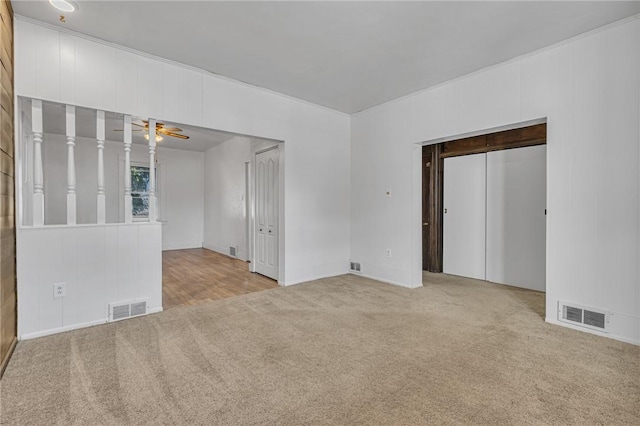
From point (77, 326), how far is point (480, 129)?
4.82m

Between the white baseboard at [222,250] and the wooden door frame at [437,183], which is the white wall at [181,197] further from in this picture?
the wooden door frame at [437,183]

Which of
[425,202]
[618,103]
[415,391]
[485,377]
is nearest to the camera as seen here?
[415,391]

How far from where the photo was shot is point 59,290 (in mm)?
2922

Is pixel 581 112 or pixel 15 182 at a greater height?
pixel 581 112

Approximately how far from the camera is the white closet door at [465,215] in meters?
4.98

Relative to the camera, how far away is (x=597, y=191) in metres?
2.91

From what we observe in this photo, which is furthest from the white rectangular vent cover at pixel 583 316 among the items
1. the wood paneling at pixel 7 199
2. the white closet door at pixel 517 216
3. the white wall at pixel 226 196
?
the white wall at pixel 226 196

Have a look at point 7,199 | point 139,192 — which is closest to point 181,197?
point 139,192

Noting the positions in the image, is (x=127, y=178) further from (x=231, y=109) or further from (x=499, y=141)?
(x=499, y=141)

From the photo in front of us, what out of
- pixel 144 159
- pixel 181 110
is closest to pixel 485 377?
pixel 181 110

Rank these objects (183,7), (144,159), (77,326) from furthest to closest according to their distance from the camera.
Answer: (144,159)
(77,326)
(183,7)

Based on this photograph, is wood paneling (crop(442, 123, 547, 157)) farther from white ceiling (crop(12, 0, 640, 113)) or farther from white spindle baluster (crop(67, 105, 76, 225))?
white spindle baluster (crop(67, 105, 76, 225))

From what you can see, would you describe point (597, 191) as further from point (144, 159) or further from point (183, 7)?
point (144, 159)

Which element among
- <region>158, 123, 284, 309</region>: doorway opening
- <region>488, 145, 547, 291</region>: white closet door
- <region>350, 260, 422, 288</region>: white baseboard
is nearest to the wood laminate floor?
<region>158, 123, 284, 309</region>: doorway opening
